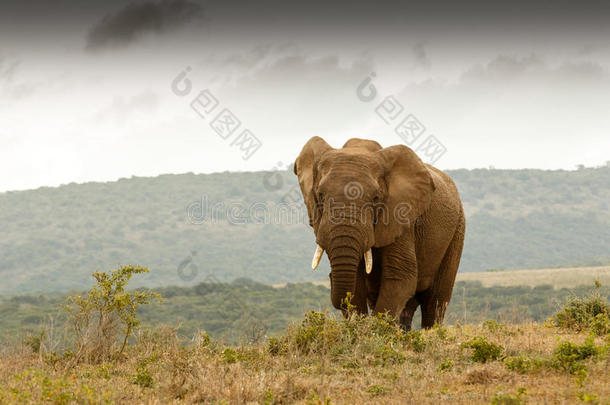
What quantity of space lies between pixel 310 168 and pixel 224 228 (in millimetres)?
151219

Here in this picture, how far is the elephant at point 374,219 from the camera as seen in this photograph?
34.9 ft

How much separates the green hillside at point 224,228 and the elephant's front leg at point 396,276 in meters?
103

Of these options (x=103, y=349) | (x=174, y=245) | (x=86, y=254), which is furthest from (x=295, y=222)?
(x=103, y=349)

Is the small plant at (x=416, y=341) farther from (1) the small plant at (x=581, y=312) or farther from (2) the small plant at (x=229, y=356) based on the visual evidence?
(1) the small plant at (x=581, y=312)

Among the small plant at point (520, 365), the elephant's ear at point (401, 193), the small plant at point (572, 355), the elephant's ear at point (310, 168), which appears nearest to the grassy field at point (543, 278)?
the elephant's ear at point (401, 193)

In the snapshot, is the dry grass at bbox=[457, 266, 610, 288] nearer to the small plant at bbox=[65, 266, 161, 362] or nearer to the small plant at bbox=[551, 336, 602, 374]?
the small plant at bbox=[551, 336, 602, 374]

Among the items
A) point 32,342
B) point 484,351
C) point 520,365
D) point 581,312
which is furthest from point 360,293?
point 32,342

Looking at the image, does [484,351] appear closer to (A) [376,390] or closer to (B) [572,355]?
(B) [572,355]

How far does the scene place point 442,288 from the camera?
1421 cm

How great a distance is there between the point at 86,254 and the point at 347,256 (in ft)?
460

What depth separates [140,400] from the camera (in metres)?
7.59

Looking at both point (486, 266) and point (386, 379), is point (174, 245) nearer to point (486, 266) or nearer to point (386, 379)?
point (486, 266)

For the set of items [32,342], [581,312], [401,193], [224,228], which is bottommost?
[32,342]

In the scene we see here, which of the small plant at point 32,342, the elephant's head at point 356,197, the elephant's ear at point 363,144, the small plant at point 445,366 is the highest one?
the elephant's ear at point 363,144
